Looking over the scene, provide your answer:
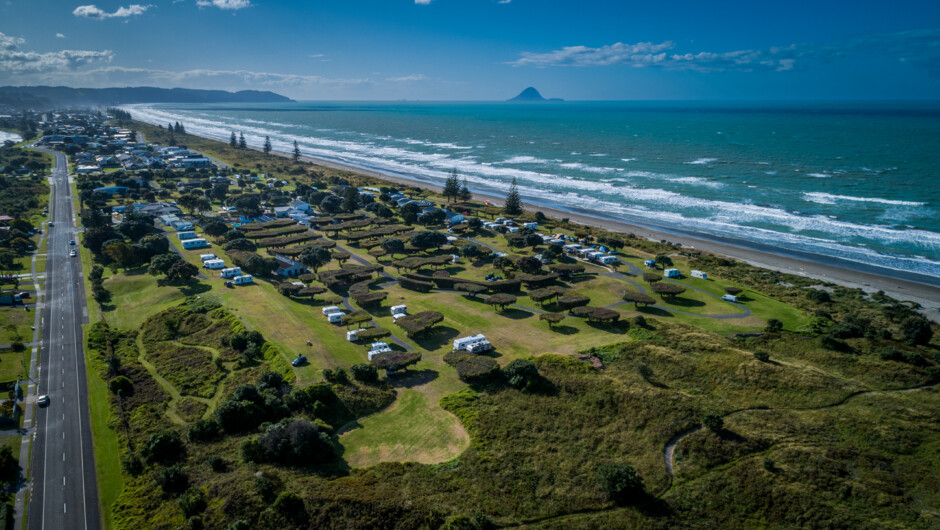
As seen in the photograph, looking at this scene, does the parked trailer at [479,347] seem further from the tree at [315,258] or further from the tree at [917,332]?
the tree at [917,332]

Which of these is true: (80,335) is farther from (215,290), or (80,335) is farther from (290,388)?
(290,388)

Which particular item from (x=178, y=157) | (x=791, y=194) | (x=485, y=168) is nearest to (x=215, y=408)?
(x=791, y=194)

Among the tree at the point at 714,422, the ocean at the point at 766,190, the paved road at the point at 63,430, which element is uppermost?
the ocean at the point at 766,190

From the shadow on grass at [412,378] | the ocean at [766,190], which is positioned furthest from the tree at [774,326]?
the ocean at [766,190]

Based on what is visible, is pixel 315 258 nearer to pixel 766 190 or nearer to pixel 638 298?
pixel 638 298

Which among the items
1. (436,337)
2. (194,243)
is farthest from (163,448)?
(194,243)

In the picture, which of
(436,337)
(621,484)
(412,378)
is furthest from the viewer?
(436,337)
